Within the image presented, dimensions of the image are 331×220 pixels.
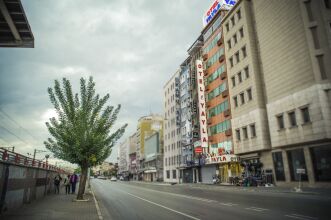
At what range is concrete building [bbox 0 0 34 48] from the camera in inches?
321

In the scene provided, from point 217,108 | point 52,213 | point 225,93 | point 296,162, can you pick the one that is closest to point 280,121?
point 296,162

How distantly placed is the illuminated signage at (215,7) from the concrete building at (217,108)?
0.78 meters

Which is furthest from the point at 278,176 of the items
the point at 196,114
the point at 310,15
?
the point at 196,114

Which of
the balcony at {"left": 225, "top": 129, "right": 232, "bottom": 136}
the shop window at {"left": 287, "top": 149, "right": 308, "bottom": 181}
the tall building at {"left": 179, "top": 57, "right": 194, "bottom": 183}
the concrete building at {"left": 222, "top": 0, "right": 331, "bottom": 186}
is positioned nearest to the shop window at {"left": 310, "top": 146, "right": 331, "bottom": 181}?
the concrete building at {"left": 222, "top": 0, "right": 331, "bottom": 186}

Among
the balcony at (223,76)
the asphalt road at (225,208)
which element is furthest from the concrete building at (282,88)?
the asphalt road at (225,208)

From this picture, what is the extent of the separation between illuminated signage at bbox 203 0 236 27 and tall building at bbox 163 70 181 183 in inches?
836

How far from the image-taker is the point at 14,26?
8961 millimetres

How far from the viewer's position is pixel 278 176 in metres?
32.0

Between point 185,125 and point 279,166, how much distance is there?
34526 millimetres

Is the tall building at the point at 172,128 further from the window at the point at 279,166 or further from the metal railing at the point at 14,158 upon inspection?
the metal railing at the point at 14,158

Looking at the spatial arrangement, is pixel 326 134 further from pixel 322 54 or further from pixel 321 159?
pixel 322 54

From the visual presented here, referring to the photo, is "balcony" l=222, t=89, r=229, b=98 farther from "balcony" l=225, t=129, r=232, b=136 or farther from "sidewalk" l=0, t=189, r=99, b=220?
"sidewalk" l=0, t=189, r=99, b=220

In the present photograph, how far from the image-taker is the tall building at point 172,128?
7081 cm

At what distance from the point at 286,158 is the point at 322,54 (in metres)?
11.7
